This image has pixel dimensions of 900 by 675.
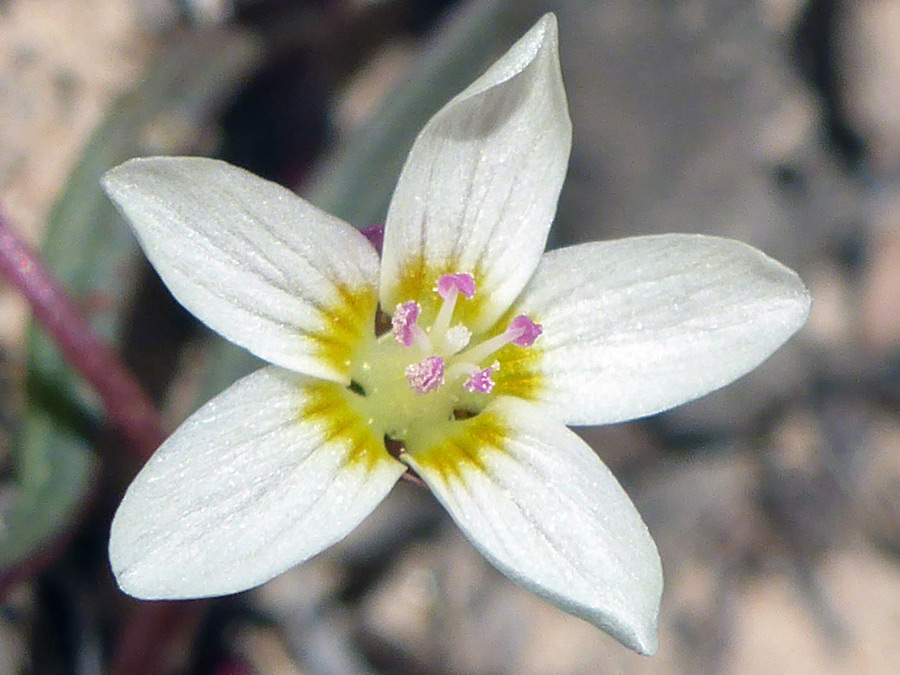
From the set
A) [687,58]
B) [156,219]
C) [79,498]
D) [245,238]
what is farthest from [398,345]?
[687,58]

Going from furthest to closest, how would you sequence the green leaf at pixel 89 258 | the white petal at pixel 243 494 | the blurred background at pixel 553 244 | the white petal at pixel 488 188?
the blurred background at pixel 553 244 < the green leaf at pixel 89 258 < the white petal at pixel 488 188 < the white petal at pixel 243 494

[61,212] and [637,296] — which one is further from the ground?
[61,212]

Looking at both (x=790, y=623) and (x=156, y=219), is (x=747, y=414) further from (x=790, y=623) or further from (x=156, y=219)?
(x=156, y=219)

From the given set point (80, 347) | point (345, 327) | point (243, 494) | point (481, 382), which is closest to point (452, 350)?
point (481, 382)

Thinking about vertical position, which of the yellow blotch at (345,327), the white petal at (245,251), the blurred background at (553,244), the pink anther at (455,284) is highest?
the white petal at (245,251)

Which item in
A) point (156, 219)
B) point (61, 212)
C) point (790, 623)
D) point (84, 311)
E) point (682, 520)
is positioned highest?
point (156, 219)

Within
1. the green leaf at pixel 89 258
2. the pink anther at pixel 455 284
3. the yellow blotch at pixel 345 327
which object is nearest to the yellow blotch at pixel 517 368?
the pink anther at pixel 455 284

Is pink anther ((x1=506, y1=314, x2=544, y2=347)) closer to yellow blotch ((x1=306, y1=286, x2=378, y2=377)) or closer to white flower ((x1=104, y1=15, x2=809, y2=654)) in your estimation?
white flower ((x1=104, y1=15, x2=809, y2=654))

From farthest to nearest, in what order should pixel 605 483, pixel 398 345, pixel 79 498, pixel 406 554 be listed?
pixel 406 554
pixel 79 498
pixel 398 345
pixel 605 483

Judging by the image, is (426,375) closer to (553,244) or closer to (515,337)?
(515,337)

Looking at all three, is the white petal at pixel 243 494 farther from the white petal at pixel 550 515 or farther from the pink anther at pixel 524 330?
the pink anther at pixel 524 330
